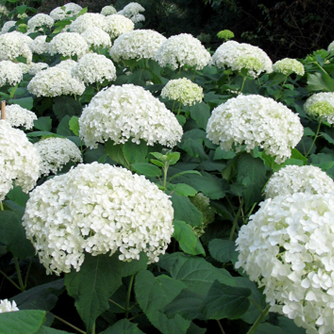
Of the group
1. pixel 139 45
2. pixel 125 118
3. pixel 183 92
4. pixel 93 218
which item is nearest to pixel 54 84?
pixel 139 45

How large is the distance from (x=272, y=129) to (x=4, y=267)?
1.77 metres

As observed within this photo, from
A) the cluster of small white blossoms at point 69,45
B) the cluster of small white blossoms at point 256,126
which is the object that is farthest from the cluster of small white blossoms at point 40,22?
the cluster of small white blossoms at point 256,126

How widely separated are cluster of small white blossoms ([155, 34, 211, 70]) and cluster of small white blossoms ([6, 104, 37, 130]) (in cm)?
135

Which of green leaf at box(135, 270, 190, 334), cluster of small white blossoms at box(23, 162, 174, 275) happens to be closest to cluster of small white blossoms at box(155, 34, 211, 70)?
cluster of small white blossoms at box(23, 162, 174, 275)

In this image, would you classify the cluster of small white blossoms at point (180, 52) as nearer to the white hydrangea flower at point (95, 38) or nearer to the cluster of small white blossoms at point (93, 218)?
the white hydrangea flower at point (95, 38)

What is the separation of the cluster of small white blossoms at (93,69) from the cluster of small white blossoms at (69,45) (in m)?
1.18

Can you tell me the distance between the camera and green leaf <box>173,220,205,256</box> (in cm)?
185

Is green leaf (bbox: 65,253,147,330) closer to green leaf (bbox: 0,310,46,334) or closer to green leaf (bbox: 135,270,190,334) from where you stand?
green leaf (bbox: 135,270,190,334)

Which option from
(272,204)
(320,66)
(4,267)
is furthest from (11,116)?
(320,66)

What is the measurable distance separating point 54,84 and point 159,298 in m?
2.89

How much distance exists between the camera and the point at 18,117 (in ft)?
10.8

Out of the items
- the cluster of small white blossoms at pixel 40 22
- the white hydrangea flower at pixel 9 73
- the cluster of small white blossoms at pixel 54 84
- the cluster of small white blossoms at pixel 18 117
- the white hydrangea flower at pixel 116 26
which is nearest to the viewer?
the cluster of small white blossoms at pixel 18 117

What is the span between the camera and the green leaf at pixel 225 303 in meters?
1.28

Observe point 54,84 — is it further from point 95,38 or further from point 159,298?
point 159,298
